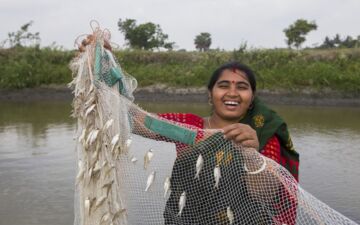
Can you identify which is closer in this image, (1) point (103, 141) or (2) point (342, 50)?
(1) point (103, 141)

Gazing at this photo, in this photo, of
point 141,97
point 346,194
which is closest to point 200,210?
point 346,194

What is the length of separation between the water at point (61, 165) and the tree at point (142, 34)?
22221mm

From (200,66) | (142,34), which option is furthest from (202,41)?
(200,66)

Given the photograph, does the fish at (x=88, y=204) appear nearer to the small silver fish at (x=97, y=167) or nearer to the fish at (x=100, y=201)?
the fish at (x=100, y=201)

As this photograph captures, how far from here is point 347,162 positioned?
31.6ft

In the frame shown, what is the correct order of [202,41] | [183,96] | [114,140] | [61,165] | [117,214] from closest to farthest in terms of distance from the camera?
[114,140] < [117,214] < [61,165] < [183,96] < [202,41]

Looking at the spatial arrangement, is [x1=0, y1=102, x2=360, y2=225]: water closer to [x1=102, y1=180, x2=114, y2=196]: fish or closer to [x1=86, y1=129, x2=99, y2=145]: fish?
[x1=102, y1=180, x2=114, y2=196]: fish

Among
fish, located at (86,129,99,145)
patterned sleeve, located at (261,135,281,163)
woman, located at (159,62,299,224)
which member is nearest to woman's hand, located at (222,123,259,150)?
woman, located at (159,62,299,224)

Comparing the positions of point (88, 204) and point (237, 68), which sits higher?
point (237, 68)

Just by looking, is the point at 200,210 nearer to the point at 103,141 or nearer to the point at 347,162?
the point at 103,141

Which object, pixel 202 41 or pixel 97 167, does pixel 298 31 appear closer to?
pixel 202 41

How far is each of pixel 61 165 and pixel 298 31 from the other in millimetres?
30787

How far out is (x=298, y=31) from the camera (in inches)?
1444

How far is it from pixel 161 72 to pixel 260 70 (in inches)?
221
